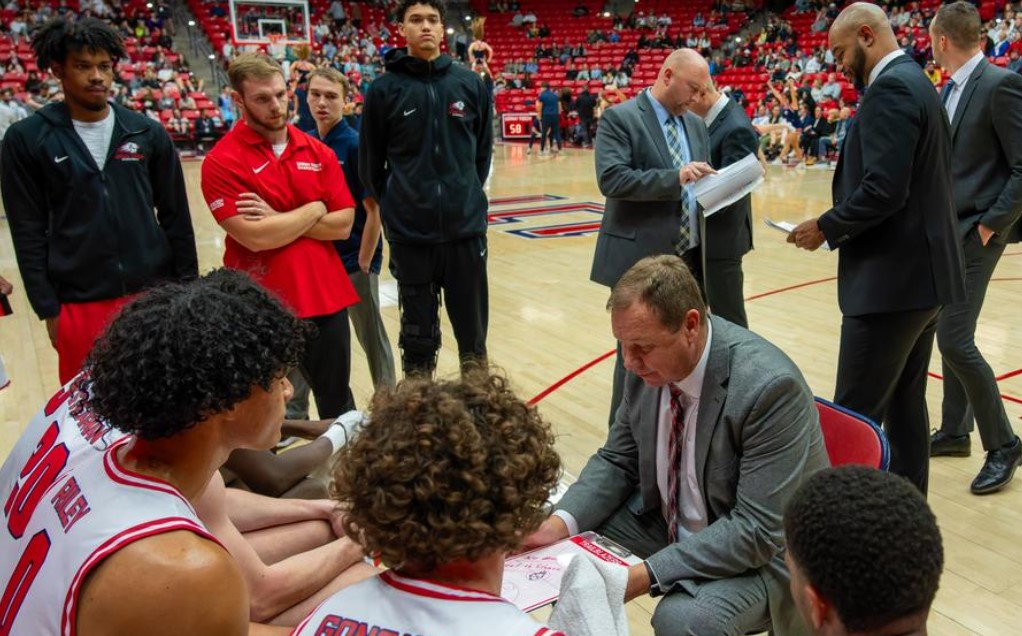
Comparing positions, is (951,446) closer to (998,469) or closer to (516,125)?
(998,469)

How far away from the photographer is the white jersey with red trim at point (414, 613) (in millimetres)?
1045

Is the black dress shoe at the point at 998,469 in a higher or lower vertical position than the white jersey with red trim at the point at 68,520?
lower

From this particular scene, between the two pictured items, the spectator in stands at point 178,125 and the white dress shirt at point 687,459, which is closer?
the white dress shirt at point 687,459

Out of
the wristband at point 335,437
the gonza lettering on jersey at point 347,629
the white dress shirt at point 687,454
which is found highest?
the gonza lettering on jersey at point 347,629

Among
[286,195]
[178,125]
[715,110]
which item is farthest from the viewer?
[178,125]

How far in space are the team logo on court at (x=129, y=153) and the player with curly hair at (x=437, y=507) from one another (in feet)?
7.09

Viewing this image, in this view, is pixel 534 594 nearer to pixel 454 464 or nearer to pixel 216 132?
pixel 454 464

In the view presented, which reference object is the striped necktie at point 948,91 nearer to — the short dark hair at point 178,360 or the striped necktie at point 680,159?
the striped necktie at point 680,159

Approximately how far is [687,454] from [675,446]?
35mm

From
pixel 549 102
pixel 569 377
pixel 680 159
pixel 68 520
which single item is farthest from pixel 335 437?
pixel 549 102

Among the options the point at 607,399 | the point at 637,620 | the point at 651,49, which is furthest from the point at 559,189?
the point at 651,49

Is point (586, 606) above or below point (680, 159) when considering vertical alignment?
below

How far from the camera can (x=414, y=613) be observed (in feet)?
3.50

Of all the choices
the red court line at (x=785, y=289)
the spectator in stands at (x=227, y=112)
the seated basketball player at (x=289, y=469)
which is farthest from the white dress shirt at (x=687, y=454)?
the spectator in stands at (x=227, y=112)
